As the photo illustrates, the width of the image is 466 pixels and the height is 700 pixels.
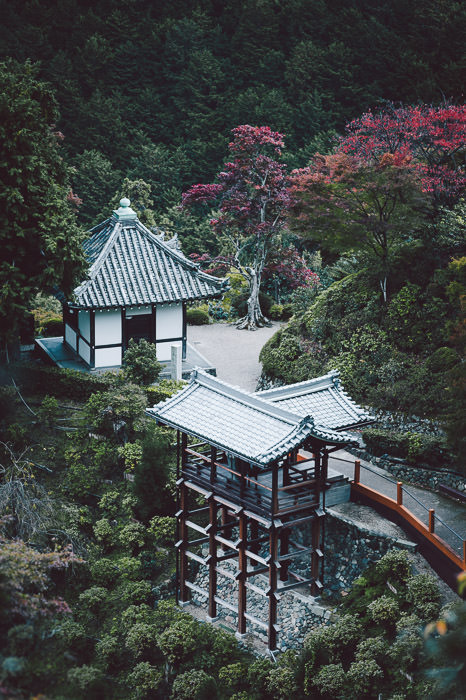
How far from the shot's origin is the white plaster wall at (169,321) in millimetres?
34375

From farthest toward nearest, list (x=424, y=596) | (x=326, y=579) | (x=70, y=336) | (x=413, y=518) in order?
(x=70, y=336) → (x=326, y=579) → (x=413, y=518) → (x=424, y=596)

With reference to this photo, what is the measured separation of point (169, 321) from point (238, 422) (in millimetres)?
12605

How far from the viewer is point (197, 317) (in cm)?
4381

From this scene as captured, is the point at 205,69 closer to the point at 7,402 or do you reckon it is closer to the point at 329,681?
the point at 7,402

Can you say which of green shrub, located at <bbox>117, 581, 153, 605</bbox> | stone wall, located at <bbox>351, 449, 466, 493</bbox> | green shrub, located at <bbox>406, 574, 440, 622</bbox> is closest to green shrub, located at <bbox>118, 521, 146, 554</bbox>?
green shrub, located at <bbox>117, 581, 153, 605</bbox>

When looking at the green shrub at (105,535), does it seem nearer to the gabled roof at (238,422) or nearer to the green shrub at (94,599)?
the green shrub at (94,599)

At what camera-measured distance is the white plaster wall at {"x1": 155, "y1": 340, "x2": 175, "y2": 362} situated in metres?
34.7

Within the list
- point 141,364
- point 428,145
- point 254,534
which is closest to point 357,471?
point 254,534

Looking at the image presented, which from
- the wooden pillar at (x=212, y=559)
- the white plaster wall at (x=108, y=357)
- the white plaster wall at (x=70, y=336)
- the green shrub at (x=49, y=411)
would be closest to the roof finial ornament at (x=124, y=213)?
the white plaster wall at (x=70, y=336)

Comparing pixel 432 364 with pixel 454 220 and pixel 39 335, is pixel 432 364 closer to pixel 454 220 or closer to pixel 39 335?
pixel 454 220

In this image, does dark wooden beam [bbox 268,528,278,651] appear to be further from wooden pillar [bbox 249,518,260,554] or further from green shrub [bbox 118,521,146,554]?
green shrub [bbox 118,521,146,554]

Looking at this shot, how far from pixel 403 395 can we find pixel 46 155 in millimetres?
15039

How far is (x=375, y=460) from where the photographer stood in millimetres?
28156

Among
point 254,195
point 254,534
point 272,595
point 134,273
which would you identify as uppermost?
point 254,195
